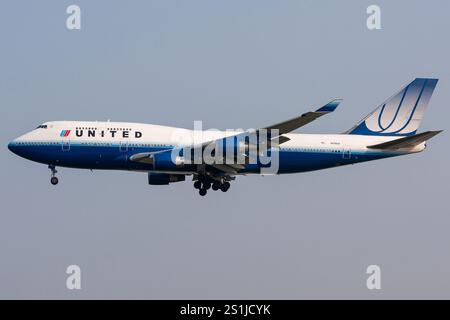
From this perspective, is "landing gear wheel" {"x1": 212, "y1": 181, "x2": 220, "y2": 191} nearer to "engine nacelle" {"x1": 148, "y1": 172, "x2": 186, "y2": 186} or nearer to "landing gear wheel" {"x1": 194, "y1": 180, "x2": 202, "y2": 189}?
"landing gear wheel" {"x1": 194, "y1": 180, "x2": 202, "y2": 189}

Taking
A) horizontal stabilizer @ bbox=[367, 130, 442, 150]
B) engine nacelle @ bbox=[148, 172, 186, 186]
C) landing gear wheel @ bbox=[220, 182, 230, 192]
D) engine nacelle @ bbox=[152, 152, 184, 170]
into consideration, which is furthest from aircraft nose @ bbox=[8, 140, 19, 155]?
horizontal stabilizer @ bbox=[367, 130, 442, 150]

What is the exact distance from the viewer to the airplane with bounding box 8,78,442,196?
69188 millimetres

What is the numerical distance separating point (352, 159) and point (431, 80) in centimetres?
925

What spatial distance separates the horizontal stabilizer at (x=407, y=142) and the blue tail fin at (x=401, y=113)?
2519 mm

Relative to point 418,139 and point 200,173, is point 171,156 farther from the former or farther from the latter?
point 418,139

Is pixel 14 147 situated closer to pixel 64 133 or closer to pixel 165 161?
pixel 64 133

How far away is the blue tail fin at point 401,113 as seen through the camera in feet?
249

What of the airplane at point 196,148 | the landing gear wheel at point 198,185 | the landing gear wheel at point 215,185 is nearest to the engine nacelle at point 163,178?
the airplane at point 196,148

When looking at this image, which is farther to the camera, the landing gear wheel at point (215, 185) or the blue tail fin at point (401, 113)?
Result: the blue tail fin at point (401, 113)

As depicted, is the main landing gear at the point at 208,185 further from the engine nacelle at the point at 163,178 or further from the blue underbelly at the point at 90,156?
the blue underbelly at the point at 90,156

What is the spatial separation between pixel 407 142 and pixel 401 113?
17.8 feet

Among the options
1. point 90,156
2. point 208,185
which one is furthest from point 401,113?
point 90,156

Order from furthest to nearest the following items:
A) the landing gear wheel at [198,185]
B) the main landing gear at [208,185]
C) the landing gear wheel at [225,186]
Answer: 1. the landing gear wheel at [225,186]
2. the landing gear wheel at [198,185]
3. the main landing gear at [208,185]

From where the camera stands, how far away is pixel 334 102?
63000mm
